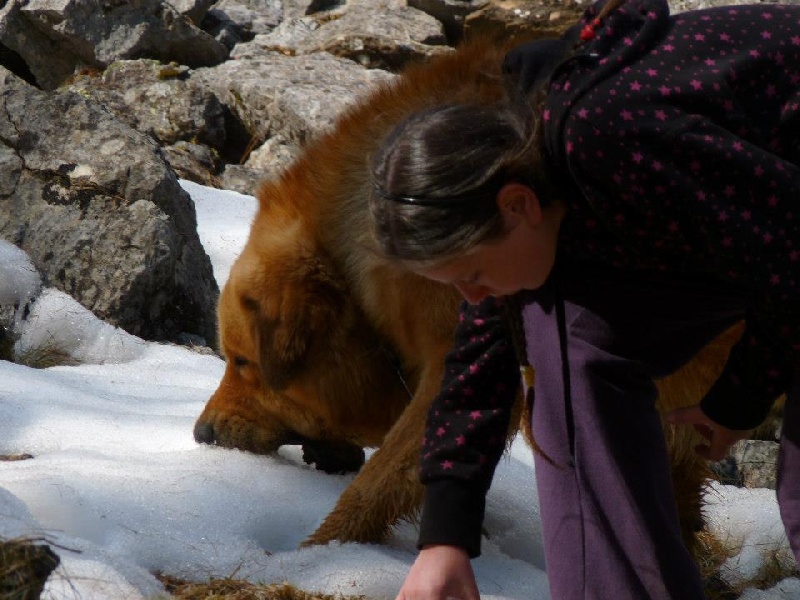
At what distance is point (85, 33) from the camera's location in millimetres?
9422

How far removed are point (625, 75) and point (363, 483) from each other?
68.9 inches

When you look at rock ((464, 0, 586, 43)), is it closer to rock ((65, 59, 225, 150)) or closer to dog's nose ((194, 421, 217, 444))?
rock ((65, 59, 225, 150))

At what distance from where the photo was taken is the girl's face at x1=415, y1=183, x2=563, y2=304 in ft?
6.64

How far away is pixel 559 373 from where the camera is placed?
2.24 meters

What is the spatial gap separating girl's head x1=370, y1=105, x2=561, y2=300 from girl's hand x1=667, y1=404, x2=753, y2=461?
0.55 m

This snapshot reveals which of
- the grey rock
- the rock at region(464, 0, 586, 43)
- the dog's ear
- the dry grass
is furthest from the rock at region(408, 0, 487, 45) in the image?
the dry grass

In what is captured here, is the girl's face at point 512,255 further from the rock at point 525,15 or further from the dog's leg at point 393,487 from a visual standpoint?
the rock at point 525,15

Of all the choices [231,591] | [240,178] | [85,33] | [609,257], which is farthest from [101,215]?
[85,33]

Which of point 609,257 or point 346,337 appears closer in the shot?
point 609,257

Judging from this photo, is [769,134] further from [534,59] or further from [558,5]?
[558,5]

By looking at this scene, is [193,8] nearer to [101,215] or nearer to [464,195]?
[101,215]

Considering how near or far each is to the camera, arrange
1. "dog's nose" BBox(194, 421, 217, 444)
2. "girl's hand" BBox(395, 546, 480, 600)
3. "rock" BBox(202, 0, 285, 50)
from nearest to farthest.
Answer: "girl's hand" BBox(395, 546, 480, 600) < "dog's nose" BBox(194, 421, 217, 444) < "rock" BBox(202, 0, 285, 50)

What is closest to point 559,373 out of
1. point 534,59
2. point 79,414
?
point 534,59

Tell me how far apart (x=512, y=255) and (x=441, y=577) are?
721 mm
